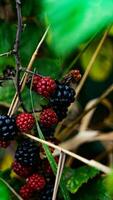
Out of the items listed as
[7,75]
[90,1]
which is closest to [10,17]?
[7,75]

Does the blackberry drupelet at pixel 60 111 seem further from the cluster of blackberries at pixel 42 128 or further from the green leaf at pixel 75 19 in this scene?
the green leaf at pixel 75 19

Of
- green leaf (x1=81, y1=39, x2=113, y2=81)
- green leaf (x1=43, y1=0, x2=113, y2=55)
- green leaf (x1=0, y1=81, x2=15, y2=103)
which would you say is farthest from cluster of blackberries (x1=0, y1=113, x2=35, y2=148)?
green leaf (x1=81, y1=39, x2=113, y2=81)

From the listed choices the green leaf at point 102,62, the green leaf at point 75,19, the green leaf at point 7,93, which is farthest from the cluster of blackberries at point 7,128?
the green leaf at point 102,62

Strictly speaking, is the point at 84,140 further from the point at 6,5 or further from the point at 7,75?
the point at 7,75

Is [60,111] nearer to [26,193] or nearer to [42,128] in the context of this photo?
[42,128]

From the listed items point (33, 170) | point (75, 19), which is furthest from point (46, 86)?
point (75, 19)

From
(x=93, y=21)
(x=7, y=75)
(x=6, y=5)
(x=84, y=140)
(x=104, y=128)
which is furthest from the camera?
(x=104, y=128)
